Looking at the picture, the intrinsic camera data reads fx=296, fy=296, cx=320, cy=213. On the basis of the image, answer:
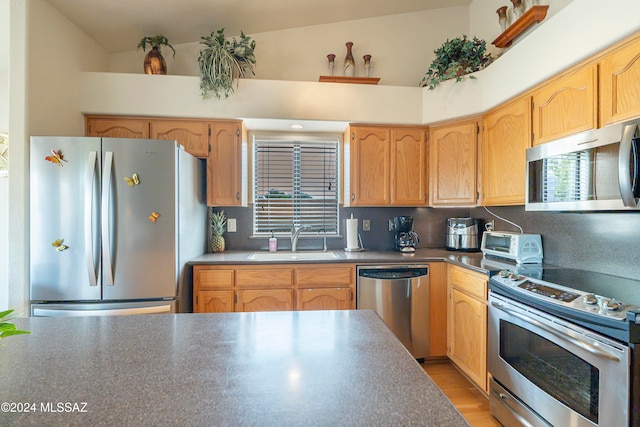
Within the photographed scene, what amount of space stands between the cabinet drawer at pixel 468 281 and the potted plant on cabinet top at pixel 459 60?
1.56 m

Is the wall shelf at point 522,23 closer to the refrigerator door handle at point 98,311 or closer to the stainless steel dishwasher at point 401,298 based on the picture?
the stainless steel dishwasher at point 401,298

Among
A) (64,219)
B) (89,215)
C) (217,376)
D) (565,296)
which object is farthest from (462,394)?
(64,219)

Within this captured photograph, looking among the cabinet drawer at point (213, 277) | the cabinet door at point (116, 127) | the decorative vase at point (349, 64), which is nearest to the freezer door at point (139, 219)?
the cabinet drawer at point (213, 277)

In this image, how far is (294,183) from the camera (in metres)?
3.07

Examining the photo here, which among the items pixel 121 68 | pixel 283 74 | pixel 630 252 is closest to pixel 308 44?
pixel 283 74

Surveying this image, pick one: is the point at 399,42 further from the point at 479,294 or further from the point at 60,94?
the point at 60,94

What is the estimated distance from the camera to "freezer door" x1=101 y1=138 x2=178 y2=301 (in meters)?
1.95

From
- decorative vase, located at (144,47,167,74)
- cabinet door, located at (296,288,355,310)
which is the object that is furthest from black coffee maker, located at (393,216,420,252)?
decorative vase, located at (144,47,167,74)

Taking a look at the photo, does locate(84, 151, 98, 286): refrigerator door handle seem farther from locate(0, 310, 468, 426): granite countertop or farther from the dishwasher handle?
the dishwasher handle

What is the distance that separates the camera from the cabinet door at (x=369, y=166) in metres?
2.71

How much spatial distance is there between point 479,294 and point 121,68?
3.57 metres

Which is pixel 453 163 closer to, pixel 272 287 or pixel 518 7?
pixel 518 7

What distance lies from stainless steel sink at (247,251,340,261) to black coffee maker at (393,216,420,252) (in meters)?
0.66

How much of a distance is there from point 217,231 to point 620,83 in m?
2.93
